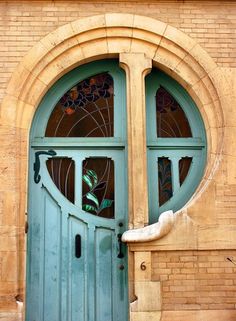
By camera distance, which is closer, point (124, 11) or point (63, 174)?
point (63, 174)

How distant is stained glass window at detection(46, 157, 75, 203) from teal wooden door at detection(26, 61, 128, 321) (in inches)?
0.5

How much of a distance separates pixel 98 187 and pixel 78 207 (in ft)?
1.21

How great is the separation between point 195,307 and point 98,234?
58.2 inches

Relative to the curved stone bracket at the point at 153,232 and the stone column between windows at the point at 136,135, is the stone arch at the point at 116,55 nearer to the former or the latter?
the stone column between windows at the point at 136,135

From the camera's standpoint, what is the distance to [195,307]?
550 cm

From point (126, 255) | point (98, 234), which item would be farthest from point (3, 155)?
point (126, 255)

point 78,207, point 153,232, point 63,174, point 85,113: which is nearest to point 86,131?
point 85,113

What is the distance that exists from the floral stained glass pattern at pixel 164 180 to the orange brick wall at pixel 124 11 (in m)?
1.50

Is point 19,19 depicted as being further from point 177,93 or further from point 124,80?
point 177,93

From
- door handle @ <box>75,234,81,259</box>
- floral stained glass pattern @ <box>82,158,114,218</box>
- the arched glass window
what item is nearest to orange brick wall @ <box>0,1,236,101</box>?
the arched glass window

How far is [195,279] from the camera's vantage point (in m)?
5.57

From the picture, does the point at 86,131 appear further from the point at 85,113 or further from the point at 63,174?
the point at 63,174

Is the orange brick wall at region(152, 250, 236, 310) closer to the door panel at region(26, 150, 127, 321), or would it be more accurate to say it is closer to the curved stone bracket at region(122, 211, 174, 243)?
the curved stone bracket at region(122, 211, 174, 243)

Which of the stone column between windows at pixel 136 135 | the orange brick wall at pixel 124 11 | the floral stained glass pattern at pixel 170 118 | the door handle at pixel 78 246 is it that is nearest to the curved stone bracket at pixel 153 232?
the stone column between windows at pixel 136 135
